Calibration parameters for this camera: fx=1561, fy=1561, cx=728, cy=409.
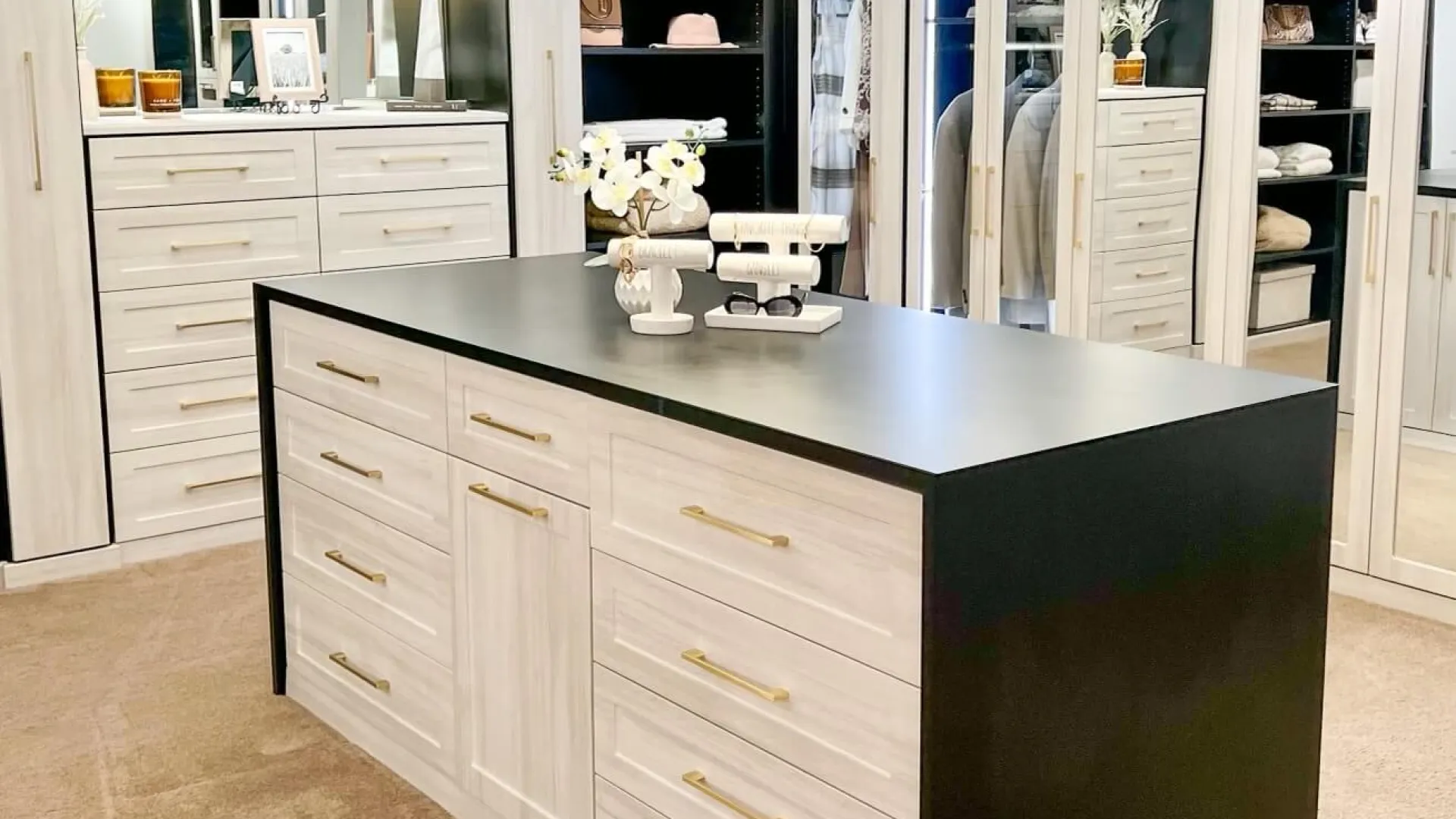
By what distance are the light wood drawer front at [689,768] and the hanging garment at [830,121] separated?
335cm

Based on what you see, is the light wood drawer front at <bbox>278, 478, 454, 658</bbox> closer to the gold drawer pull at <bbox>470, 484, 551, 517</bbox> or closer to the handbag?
the gold drawer pull at <bbox>470, 484, 551, 517</bbox>

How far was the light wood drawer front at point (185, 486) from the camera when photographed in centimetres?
421

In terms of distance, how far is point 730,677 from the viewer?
2064 millimetres

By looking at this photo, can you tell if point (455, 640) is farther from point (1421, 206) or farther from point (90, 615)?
point (1421, 206)

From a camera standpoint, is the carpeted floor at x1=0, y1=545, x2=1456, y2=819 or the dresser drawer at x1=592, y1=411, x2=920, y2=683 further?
the carpeted floor at x1=0, y1=545, x2=1456, y2=819

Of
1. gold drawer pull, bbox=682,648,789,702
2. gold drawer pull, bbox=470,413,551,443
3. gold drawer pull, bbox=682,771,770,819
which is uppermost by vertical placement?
gold drawer pull, bbox=470,413,551,443

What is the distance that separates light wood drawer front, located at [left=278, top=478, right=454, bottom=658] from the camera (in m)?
2.75

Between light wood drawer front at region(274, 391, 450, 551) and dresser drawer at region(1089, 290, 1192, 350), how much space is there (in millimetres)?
2382

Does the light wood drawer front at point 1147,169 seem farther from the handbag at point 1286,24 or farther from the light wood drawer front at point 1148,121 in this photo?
the handbag at point 1286,24

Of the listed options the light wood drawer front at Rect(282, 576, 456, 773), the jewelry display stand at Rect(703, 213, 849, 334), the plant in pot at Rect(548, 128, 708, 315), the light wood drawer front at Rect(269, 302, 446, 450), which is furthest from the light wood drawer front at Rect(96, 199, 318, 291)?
the jewelry display stand at Rect(703, 213, 849, 334)

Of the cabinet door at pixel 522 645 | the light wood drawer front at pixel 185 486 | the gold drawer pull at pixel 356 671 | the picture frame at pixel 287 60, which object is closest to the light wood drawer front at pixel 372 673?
the gold drawer pull at pixel 356 671

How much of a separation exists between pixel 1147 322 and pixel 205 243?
2650 mm

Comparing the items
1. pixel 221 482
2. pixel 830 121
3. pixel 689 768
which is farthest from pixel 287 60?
pixel 689 768

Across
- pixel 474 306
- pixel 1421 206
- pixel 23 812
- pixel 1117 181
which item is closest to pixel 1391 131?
pixel 1421 206
